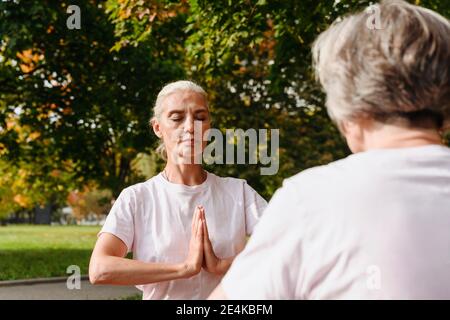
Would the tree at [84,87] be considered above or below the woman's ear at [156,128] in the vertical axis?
above

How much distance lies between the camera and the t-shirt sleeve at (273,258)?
1.30 metres

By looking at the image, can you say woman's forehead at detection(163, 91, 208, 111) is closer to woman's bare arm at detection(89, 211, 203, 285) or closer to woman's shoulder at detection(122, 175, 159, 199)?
woman's shoulder at detection(122, 175, 159, 199)

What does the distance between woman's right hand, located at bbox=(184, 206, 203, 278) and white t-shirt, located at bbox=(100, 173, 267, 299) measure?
0.13m

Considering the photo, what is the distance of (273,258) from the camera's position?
1.31 meters

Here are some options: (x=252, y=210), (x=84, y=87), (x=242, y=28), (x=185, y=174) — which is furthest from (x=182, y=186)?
(x=84, y=87)

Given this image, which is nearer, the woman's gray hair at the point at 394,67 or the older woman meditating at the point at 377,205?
the older woman meditating at the point at 377,205

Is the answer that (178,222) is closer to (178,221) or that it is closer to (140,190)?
(178,221)

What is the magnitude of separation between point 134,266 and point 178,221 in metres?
0.31

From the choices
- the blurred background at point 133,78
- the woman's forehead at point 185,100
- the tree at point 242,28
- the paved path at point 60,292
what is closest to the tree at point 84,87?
the blurred background at point 133,78

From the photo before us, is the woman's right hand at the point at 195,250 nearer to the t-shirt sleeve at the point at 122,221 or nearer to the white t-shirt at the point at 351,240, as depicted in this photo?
the t-shirt sleeve at the point at 122,221

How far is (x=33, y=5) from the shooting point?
1368cm

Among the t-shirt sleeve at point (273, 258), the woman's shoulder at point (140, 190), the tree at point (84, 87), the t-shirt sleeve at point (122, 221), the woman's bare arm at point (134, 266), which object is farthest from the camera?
the tree at point (84, 87)

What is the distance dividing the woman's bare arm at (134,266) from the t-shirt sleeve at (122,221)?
3 centimetres
